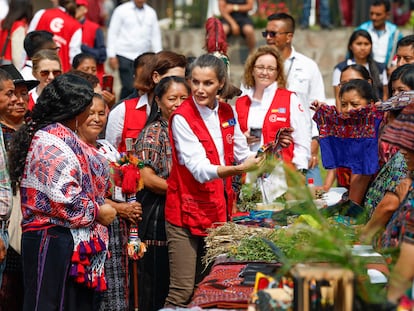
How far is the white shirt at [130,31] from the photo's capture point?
1239 cm

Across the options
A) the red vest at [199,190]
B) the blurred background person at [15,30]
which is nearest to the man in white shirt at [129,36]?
the blurred background person at [15,30]

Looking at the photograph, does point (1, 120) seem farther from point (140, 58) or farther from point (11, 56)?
point (11, 56)

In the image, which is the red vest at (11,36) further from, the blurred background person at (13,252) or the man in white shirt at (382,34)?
the blurred background person at (13,252)

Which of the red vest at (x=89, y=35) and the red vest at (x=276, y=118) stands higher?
the red vest at (x=89, y=35)

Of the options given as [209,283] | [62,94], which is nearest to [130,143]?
[62,94]

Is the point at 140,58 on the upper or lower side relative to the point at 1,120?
upper

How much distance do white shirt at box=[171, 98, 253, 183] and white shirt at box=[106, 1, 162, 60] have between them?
6219 mm

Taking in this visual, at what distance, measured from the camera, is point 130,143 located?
21.1 ft

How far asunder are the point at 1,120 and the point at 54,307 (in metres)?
1.53

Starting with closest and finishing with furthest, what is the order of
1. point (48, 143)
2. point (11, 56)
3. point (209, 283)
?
point (209, 283), point (48, 143), point (11, 56)

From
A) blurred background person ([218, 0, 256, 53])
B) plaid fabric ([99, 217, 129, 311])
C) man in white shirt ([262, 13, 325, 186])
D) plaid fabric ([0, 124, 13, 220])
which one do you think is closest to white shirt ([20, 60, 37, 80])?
man in white shirt ([262, 13, 325, 186])

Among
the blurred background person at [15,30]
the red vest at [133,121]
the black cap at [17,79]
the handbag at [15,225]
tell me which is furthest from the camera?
the blurred background person at [15,30]

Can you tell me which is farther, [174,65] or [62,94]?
[174,65]

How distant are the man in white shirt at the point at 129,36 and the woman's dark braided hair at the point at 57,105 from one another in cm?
660
